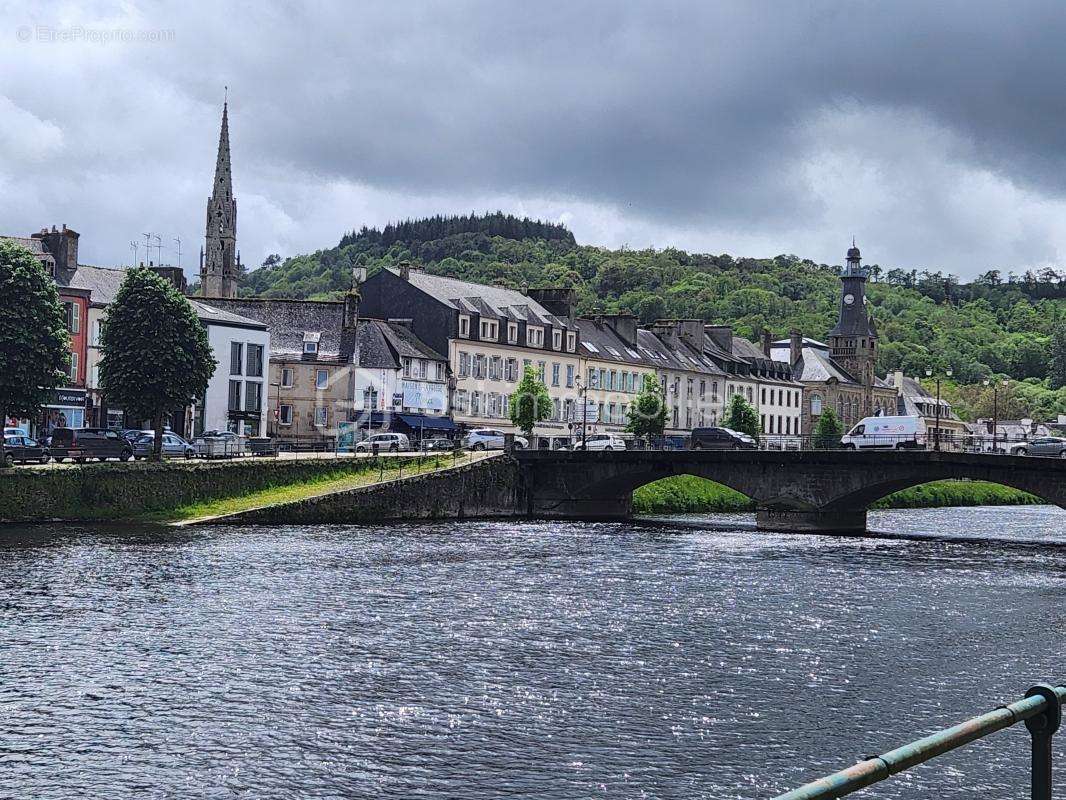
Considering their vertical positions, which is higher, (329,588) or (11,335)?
(11,335)

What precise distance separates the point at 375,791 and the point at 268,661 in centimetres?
1111

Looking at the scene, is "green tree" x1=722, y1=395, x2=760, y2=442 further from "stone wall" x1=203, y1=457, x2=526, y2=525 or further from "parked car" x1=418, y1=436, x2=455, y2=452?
"stone wall" x1=203, y1=457, x2=526, y2=525

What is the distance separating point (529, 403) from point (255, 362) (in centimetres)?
2275

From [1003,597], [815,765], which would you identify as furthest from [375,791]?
[1003,597]

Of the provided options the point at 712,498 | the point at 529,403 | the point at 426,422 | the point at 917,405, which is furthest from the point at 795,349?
the point at 426,422

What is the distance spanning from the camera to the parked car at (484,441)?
304 ft

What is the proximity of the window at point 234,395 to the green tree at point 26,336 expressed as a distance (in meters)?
23.3

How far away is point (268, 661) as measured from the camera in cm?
3209

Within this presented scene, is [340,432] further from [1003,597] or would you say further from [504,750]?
[504,750]

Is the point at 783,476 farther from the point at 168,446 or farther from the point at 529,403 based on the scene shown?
the point at 168,446

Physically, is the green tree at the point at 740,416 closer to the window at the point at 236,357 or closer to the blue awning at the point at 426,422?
the blue awning at the point at 426,422

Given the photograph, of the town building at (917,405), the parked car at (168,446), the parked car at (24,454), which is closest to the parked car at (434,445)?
the parked car at (168,446)

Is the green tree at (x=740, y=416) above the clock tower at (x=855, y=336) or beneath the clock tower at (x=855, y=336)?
beneath

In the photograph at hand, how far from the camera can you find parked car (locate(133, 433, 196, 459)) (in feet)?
254
